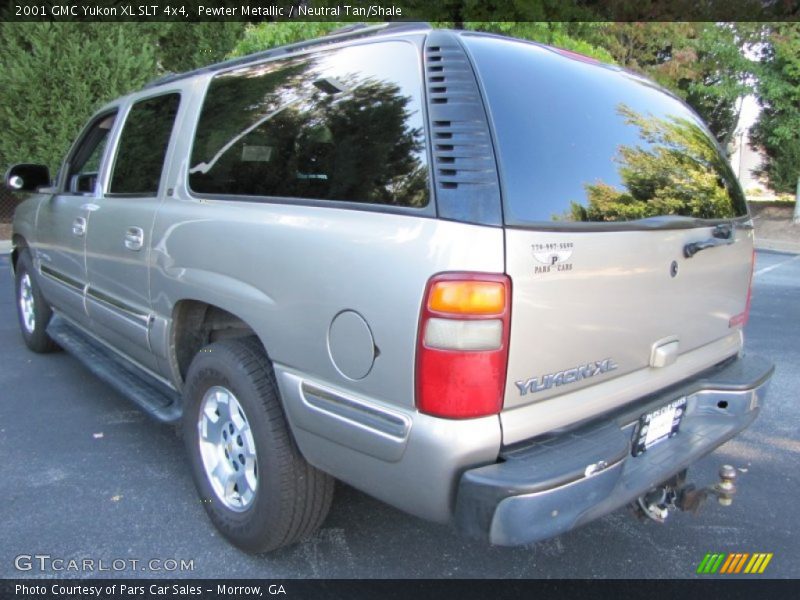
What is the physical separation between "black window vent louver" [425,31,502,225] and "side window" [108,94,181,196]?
5.40 feet

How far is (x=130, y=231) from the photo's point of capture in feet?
10.4

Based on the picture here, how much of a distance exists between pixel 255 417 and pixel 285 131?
3.66 ft

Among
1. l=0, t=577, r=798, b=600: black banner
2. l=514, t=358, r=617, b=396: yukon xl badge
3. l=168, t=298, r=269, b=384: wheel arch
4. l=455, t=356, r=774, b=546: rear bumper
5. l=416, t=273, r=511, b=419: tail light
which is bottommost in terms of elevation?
l=0, t=577, r=798, b=600: black banner

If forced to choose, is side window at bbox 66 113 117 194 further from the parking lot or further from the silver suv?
the parking lot

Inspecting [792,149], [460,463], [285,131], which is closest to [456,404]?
[460,463]

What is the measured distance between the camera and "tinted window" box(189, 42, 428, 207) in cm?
206

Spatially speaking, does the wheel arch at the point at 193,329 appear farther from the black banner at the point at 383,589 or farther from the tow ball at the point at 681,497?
the tow ball at the point at 681,497

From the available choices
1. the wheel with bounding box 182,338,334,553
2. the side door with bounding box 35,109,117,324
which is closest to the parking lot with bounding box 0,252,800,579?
the wheel with bounding box 182,338,334,553

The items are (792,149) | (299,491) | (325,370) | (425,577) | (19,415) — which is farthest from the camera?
(792,149)

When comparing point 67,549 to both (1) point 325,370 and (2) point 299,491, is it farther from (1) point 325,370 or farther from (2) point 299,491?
(1) point 325,370

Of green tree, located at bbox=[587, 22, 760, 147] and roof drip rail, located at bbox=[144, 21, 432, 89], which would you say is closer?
roof drip rail, located at bbox=[144, 21, 432, 89]

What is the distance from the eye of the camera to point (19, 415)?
401 centimetres

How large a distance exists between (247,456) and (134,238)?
1309 mm

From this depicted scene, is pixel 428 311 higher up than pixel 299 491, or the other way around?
pixel 428 311
